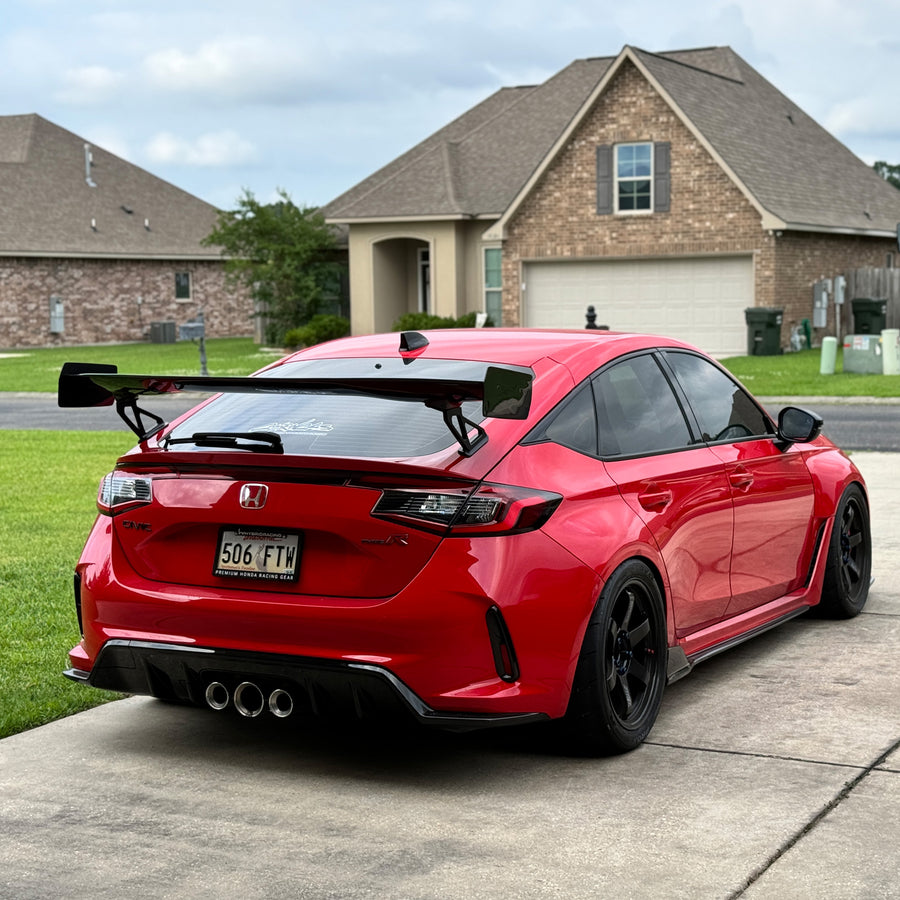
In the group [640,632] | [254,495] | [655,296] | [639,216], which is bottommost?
[640,632]

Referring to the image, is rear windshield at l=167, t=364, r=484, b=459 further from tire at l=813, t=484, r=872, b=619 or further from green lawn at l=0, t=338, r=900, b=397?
green lawn at l=0, t=338, r=900, b=397

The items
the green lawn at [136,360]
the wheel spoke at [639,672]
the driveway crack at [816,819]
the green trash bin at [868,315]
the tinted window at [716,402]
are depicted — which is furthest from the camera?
the green trash bin at [868,315]

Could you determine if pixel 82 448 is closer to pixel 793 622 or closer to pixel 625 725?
pixel 793 622

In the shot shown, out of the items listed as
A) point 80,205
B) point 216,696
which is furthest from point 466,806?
point 80,205

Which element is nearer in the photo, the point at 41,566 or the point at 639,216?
the point at 41,566

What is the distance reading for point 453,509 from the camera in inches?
196

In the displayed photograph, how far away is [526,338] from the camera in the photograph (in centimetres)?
628

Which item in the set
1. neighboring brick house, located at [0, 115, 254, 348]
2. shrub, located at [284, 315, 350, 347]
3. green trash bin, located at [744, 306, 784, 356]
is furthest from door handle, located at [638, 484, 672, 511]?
neighboring brick house, located at [0, 115, 254, 348]

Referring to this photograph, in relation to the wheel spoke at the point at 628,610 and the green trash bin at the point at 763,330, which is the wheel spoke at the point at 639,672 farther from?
the green trash bin at the point at 763,330

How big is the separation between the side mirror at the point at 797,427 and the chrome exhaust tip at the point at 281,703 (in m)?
3.07

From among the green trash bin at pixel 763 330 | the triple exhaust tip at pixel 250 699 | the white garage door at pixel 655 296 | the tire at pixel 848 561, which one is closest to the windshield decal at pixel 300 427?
the triple exhaust tip at pixel 250 699

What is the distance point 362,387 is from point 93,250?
51154 mm

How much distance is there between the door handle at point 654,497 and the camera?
5.75 metres

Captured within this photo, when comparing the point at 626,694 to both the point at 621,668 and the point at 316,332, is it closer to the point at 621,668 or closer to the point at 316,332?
the point at 621,668
